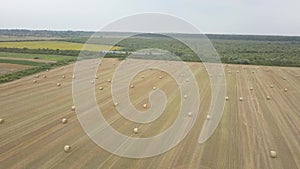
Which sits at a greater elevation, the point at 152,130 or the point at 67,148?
the point at 67,148

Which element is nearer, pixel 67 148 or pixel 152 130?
pixel 67 148

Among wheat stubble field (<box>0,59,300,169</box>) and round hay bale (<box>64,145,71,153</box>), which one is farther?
round hay bale (<box>64,145,71,153</box>)

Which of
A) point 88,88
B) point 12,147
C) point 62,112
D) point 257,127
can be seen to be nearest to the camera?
point 12,147

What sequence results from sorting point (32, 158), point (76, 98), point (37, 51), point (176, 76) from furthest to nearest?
point (37, 51) < point (176, 76) < point (76, 98) < point (32, 158)

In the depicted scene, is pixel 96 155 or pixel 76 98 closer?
pixel 96 155

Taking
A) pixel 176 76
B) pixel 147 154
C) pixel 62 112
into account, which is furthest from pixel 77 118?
pixel 176 76

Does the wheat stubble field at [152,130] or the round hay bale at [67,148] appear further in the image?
the round hay bale at [67,148]

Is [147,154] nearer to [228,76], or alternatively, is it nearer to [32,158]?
[32,158]

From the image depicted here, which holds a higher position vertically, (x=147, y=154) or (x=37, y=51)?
(x=37, y=51)
